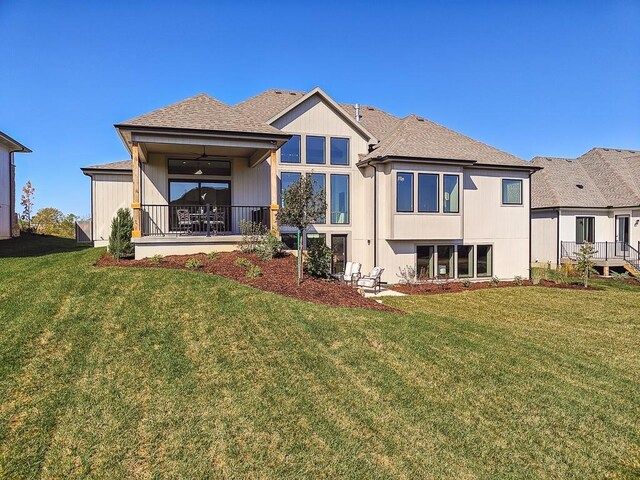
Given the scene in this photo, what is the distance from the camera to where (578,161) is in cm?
2594

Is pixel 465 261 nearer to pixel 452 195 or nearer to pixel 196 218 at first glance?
pixel 452 195

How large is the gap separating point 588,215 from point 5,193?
32.9 metres

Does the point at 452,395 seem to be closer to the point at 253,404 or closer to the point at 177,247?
the point at 253,404

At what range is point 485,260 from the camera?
1797 cm

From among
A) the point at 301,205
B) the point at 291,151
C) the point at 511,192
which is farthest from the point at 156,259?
the point at 511,192

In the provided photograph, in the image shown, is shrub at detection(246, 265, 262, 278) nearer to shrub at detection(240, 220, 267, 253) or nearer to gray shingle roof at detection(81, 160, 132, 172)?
shrub at detection(240, 220, 267, 253)

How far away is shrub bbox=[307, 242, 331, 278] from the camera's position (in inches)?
475

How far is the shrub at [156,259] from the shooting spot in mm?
11477

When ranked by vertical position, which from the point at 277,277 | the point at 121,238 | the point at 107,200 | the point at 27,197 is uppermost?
the point at 27,197

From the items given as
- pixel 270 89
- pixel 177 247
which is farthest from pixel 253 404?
pixel 270 89

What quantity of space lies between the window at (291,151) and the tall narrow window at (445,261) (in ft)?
25.0

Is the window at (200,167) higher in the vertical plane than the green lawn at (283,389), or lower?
higher

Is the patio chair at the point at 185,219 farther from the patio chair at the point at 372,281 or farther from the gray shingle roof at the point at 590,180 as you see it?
the gray shingle roof at the point at 590,180

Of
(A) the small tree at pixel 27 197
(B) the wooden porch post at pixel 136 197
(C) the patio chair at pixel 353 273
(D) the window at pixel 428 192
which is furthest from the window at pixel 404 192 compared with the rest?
(A) the small tree at pixel 27 197
